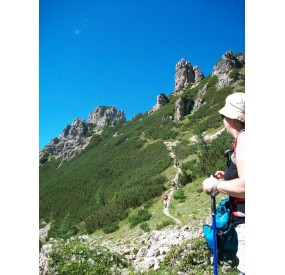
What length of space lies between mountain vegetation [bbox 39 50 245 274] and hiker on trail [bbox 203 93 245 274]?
2.16 metres

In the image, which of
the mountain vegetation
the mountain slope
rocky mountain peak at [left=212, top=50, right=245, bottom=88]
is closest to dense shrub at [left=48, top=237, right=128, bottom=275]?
the mountain vegetation

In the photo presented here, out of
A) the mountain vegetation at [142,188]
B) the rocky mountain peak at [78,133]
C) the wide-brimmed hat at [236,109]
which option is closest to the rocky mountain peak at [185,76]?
the mountain vegetation at [142,188]

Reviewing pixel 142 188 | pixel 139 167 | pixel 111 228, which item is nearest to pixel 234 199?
pixel 111 228

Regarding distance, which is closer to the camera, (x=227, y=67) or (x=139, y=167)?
(x=139, y=167)

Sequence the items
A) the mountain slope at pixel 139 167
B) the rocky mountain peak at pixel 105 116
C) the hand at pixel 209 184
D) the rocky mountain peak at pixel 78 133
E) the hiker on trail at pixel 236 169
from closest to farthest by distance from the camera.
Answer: the hiker on trail at pixel 236 169
the hand at pixel 209 184
the mountain slope at pixel 139 167
the rocky mountain peak at pixel 78 133
the rocky mountain peak at pixel 105 116

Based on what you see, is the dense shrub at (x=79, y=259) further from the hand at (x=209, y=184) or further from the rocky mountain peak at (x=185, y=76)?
the rocky mountain peak at (x=185, y=76)

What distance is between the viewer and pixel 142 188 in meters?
16.7

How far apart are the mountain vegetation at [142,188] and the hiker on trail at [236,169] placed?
7.09 ft

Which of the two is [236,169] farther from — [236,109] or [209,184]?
[236,109]

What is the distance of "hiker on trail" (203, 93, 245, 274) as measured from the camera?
147cm

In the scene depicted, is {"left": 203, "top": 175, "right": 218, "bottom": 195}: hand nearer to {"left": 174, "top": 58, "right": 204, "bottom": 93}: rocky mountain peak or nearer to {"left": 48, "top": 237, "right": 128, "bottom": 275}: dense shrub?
{"left": 48, "top": 237, "right": 128, "bottom": 275}: dense shrub

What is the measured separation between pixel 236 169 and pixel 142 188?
15.3 meters

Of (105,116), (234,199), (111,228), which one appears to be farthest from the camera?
(105,116)

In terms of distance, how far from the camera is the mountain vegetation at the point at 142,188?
404 cm
